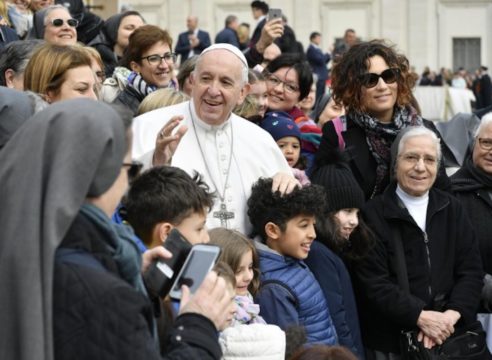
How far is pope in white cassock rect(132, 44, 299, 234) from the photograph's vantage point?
18.4 feet

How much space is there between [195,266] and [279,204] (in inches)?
82.5

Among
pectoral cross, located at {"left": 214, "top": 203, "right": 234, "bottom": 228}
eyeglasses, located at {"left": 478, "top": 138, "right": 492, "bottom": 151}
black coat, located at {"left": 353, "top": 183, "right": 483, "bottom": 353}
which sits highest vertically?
eyeglasses, located at {"left": 478, "top": 138, "right": 492, "bottom": 151}

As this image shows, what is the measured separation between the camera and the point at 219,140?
18.7 ft

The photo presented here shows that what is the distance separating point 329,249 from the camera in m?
6.21

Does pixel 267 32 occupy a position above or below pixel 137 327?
above

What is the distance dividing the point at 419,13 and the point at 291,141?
37.9m

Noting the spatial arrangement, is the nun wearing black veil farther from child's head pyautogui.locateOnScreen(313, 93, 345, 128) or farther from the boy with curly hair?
child's head pyautogui.locateOnScreen(313, 93, 345, 128)

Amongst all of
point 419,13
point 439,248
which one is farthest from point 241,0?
point 439,248

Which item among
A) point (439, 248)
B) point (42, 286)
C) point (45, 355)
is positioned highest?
point (42, 286)

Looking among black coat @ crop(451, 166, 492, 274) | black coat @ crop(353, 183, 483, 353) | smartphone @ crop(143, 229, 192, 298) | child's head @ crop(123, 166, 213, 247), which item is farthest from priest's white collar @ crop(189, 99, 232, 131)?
smartphone @ crop(143, 229, 192, 298)

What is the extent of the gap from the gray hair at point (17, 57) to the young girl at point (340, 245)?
1.84 meters

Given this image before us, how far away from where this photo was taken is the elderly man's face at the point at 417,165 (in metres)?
6.48

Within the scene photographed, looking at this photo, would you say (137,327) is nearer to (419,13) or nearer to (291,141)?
(291,141)

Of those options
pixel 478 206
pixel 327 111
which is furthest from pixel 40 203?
pixel 327 111
